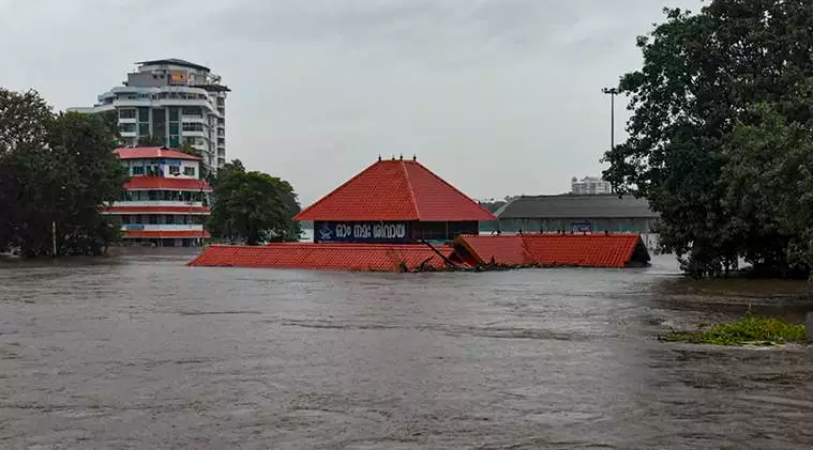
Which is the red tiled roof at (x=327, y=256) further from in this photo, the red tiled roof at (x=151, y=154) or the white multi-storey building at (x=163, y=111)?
the white multi-storey building at (x=163, y=111)

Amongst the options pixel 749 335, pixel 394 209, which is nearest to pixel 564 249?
Result: pixel 394 209

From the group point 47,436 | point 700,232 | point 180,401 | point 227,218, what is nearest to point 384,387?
point 180,401

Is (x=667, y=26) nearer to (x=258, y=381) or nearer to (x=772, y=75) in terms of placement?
(x=772, y=75)

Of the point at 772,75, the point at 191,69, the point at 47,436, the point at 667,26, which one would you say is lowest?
the point at 47,436

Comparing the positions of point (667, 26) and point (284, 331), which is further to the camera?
point (667, 26)

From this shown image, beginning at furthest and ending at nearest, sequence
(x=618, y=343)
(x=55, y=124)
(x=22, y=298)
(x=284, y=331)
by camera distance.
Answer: (x=55, y=124)
(x=22, y=298)
(x=284, y=331)
(x=618, y=343)

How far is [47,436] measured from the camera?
833 cm

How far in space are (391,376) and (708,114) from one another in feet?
68.7

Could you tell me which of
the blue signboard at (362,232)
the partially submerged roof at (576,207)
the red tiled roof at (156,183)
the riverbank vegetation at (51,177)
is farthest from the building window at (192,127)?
the blue signboard at (362,232)

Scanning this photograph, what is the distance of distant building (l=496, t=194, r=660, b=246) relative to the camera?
6506 centimetres

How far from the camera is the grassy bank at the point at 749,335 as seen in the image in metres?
13.9

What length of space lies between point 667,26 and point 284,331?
1946 centimetres

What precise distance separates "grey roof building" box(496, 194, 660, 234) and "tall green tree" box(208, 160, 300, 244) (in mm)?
17694

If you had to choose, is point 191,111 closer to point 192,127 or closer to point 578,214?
point 192,127
